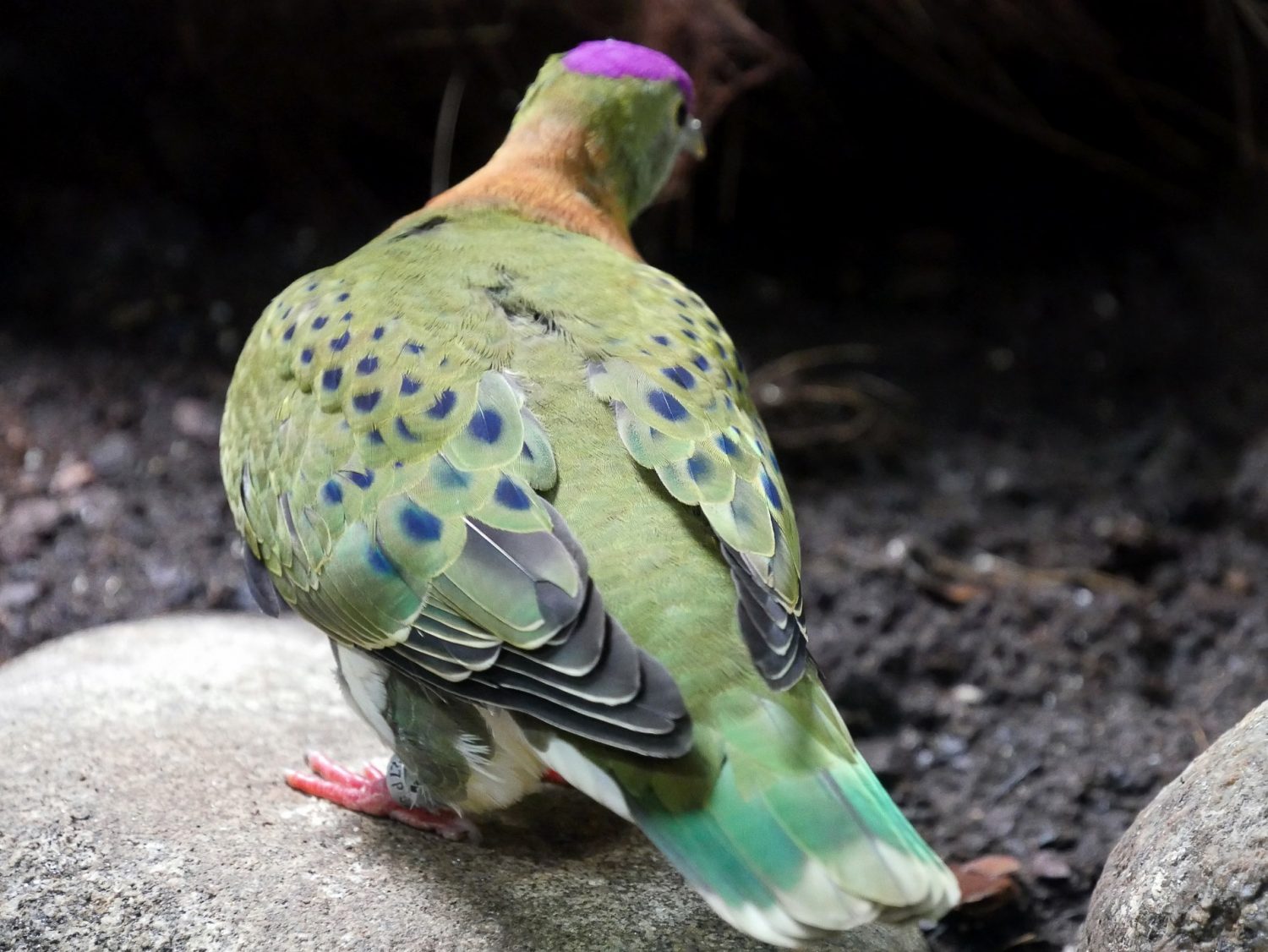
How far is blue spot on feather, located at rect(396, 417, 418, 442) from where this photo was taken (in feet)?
7.97

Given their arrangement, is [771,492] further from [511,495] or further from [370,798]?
[370,798]

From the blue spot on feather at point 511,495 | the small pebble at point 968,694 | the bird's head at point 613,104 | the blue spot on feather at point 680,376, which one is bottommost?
the small pebble at point 968,694

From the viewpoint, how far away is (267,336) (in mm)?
2918

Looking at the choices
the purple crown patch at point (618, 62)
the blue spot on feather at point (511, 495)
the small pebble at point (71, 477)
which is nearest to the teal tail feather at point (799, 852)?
the blue spot on feather at point (511, 495)

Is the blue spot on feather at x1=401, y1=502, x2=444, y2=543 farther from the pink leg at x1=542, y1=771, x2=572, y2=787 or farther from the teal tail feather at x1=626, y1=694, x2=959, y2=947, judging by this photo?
the pink leg at x1=542, y1=771, x2=572, y2=787

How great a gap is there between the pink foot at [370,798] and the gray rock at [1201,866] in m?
1.27

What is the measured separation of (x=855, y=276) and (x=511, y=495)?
13.5 feet

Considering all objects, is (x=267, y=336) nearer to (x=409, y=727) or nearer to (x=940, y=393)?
(x=409, y=727)

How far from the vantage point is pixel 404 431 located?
2.44 metres

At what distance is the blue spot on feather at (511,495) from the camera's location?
227 centimetres

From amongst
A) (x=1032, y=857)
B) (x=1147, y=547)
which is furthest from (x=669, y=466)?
(x=1147, y=547)

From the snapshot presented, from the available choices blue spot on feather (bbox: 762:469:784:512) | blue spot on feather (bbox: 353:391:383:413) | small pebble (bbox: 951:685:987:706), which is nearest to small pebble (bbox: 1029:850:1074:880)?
small pebble (bbox: 951:685:987:706)

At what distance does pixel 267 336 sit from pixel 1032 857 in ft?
7.26

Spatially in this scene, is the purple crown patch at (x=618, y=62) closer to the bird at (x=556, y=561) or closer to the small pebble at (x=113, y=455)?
the bird at (x=556, y=561)
